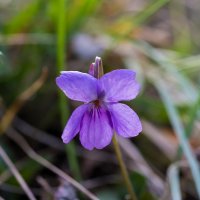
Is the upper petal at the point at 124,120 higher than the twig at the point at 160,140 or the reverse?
higher

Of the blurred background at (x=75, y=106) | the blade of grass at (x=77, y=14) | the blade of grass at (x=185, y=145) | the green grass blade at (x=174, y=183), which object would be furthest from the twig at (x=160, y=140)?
the blade of grass at (x=77, y=14)

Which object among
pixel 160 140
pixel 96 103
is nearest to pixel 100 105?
pixel 96 103

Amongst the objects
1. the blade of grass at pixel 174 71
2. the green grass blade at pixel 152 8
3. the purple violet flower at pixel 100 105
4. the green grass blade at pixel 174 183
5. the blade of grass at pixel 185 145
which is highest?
the green grass blade at pixel 152 8

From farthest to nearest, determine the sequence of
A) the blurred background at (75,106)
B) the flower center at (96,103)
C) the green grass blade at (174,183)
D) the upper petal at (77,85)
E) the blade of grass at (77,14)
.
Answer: the blade of grass at (77,14), the blurred background at (75,106), the green grass blade at (174,183), the flower center at (96,103), the upper petal at (77,85)

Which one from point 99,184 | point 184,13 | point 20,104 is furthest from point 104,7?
point 99,184

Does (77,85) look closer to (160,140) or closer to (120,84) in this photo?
(120,84)

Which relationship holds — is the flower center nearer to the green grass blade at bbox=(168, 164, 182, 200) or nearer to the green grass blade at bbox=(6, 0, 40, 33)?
the green grass blade at bbox=(168, 164, 182, 200)

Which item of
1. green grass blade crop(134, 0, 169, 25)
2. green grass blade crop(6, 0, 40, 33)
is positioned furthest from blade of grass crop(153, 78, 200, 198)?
green grass blade crop(6, 0, 40, 33)

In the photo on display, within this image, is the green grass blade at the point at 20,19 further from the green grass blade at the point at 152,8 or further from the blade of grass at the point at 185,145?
the blade of grass at the point at 185,145
